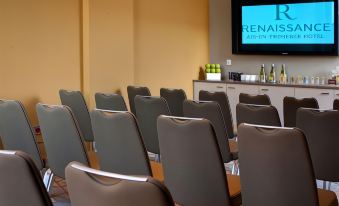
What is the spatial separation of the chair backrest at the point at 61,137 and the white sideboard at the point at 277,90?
16.5ft

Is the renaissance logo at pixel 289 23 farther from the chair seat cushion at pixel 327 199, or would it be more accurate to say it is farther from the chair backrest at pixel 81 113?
the chair seat cushion at pixel 327 199

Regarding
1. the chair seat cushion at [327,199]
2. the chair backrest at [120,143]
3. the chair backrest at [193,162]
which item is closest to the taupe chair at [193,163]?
the chair backrest at [193,162]

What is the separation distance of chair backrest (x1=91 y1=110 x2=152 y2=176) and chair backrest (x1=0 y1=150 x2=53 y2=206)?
1298 mm

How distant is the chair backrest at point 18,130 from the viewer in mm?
3836

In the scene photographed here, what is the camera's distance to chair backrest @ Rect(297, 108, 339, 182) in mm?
3662

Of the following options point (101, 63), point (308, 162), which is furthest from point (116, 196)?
point (101, 63)

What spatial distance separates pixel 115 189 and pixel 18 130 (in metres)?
2.53

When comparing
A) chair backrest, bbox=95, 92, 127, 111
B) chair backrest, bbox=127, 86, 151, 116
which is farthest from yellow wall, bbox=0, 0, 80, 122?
chair backrest, bbox=95, 92, 127, 111

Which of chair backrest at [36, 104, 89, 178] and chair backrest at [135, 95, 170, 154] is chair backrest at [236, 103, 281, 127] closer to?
chair backrest at [135, 95, 170, 154]

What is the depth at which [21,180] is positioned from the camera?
1.81 meters

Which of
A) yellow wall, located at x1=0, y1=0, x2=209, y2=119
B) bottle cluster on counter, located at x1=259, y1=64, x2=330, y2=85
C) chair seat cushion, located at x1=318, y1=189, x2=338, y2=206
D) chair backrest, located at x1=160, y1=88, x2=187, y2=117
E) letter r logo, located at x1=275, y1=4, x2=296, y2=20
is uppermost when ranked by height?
letter r logo, located at x1=275, y1=4, x2=296, y2=20

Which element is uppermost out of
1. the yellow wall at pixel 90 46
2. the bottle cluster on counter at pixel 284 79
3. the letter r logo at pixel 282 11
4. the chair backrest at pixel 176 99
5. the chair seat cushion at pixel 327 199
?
the letter r logo at pixel 282 11

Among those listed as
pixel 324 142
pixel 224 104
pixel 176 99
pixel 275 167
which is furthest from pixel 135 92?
pixel 275 167

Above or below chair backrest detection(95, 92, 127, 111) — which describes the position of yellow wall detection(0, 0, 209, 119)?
above
